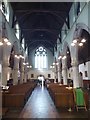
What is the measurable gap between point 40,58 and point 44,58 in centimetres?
83

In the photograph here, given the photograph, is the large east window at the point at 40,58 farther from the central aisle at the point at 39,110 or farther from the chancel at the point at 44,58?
the central aisle at the point at 39,110

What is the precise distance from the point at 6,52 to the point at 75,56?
6002mm

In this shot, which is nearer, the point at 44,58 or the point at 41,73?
the point at 41,73

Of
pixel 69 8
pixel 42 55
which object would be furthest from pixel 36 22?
pixel 42 55

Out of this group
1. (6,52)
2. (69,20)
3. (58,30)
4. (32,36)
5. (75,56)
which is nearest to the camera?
(6,52)

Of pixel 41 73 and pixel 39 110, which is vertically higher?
pixel 41 73

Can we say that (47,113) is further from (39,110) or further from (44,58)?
(44,58)

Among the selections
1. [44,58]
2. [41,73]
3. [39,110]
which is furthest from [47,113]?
[44,58]

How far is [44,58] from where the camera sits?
41656 mm

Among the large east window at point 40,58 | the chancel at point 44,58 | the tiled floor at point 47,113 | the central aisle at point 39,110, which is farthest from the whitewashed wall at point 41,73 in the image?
the tiled floor at point 47,113

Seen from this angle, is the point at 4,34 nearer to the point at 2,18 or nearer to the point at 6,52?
the point at 2,18

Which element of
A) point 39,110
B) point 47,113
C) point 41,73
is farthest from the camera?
point 41,73

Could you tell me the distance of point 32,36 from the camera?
3262 centimetres

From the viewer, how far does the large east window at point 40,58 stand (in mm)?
41219
